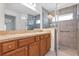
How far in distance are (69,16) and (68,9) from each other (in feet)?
0.70

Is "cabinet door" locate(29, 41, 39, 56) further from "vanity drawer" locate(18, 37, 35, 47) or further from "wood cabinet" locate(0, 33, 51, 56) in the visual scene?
"vanity drawer" locate(18, 37, 35, 47)

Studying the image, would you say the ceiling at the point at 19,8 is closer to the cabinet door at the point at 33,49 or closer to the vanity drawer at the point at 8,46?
the cabinet door at the point at 33,49

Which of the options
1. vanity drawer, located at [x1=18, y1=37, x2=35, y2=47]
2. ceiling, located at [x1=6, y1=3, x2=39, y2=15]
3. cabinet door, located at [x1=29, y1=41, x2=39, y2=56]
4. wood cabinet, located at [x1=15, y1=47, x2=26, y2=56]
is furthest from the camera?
ceiling, located at [x1=6, y1=3, x2=39, y2=15]

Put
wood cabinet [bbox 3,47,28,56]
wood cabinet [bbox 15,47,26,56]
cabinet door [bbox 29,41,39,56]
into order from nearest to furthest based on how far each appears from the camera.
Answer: wood cabinet [bbox 3,47,28,56]
wood cabinet [bbox 15,47,26,56]
cabinet door [bbox 29,41,39,56]

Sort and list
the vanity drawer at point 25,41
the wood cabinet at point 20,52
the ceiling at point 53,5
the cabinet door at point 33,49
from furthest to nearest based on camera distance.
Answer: the ceiling at point 53,5
the cabinet door at point 33,49
the vanity drawer at point 25,41
the wood cabinet at point 20,52

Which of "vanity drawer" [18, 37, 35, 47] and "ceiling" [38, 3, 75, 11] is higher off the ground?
"ceiling" [38, 3, 75, 11]

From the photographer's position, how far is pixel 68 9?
10.1 feet

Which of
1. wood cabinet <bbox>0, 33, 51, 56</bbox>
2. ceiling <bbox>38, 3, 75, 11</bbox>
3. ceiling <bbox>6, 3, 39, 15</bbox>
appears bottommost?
wood cabinet <bbox>0, 33, 51, 56</bbox>

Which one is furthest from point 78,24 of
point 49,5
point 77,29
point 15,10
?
point 15,10

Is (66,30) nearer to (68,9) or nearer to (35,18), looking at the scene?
(68,9)

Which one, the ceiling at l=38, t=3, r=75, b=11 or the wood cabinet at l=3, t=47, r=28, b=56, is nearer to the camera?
the wood cabinet at l=3, t=47, r=28, b=56

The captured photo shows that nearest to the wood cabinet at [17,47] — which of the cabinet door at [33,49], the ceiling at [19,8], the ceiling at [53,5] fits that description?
the cabinet door at [33,49]

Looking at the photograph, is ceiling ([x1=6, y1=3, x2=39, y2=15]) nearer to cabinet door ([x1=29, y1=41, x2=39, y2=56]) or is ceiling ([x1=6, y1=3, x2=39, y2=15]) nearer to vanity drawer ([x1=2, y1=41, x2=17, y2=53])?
cabinet door ([x1=29, y1=41, x2=39, y2=56])

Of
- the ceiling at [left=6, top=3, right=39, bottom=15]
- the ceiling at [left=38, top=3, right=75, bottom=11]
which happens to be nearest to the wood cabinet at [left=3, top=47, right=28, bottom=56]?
the ceiling at [left=6, top=3, right=39, bottom=15]
